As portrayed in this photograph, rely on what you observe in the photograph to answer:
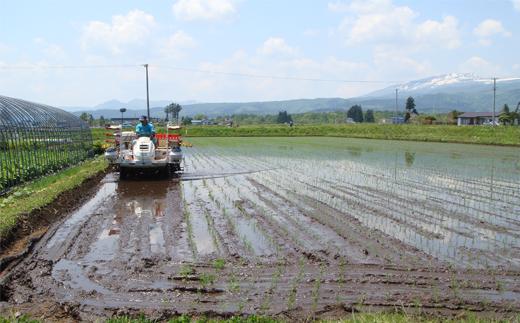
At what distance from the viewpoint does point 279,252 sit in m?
7.73

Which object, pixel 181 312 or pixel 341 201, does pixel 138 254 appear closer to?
pixel 181 312

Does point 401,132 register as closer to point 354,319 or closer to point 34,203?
point 34,203

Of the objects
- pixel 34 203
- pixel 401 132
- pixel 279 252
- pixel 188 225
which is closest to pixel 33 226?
pixel 34 203

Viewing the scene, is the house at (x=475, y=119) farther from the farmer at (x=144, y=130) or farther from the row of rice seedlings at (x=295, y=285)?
the row of rice seedlings at (x=295, y=285)

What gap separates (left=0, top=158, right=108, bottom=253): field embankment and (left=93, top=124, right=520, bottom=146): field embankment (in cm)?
1137

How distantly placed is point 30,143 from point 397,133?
113 ft

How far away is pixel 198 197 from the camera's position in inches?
523

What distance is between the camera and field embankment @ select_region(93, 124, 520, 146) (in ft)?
116

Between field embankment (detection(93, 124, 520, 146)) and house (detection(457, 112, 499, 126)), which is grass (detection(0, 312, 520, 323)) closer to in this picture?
field embankment (detection(93, 124, 520, 146))

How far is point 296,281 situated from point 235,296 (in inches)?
35.1

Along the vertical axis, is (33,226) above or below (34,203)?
below

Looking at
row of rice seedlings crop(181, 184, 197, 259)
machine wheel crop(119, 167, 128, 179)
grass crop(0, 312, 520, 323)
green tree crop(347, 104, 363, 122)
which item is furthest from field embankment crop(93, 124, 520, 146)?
green tree crop(347, 104, 363, 122)

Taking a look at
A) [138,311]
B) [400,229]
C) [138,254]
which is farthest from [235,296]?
[400,229]

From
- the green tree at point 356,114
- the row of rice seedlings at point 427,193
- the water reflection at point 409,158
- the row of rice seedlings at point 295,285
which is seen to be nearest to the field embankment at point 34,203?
the row of rice seedlings at point 295,285
